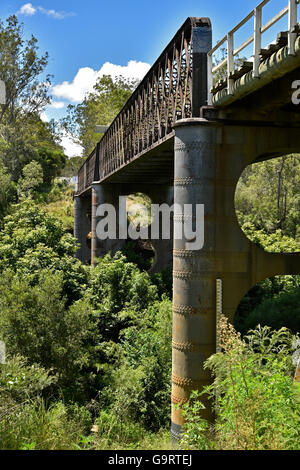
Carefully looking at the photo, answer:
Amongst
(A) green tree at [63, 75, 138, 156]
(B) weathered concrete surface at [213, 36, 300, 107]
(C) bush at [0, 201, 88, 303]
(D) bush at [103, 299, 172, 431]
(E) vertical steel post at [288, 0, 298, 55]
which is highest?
(A) green tree at [63, 75, 138, 156]

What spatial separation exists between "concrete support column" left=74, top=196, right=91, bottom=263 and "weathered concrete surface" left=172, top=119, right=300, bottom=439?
29621 mm

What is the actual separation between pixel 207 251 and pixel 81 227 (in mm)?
31160

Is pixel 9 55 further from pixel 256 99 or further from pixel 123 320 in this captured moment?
pixel 256 99

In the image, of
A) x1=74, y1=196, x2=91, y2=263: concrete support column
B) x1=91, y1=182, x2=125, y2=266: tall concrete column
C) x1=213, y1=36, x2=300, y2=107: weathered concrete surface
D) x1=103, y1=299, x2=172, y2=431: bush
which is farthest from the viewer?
x1=74, y1=196, x2=91, y2=263: concrete support column

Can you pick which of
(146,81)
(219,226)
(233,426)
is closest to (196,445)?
(233,426)

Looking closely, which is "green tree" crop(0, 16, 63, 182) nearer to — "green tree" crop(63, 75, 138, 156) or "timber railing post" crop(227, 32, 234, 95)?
"green tree" crop(63, 75, 138, 156)

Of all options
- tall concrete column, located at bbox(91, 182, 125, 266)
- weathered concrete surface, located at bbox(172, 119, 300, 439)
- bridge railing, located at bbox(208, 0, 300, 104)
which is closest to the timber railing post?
bridge railing, located at bbox(208, 0, 300, 104)

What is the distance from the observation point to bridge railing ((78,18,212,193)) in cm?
1125

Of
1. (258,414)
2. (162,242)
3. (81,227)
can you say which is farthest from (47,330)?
(81,227)

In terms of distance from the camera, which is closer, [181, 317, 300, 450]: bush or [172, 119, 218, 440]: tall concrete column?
[181, 317, 300, 450]: bush

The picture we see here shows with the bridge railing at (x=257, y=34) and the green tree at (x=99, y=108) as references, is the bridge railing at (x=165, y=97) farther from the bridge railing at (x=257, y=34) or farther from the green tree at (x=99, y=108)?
the green tree at (x=99, y=108)

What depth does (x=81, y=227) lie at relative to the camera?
41.4m

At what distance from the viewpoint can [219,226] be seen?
1123cm

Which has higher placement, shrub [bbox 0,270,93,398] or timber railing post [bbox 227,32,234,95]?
timber railing post [bbox 227,32,234,95]
